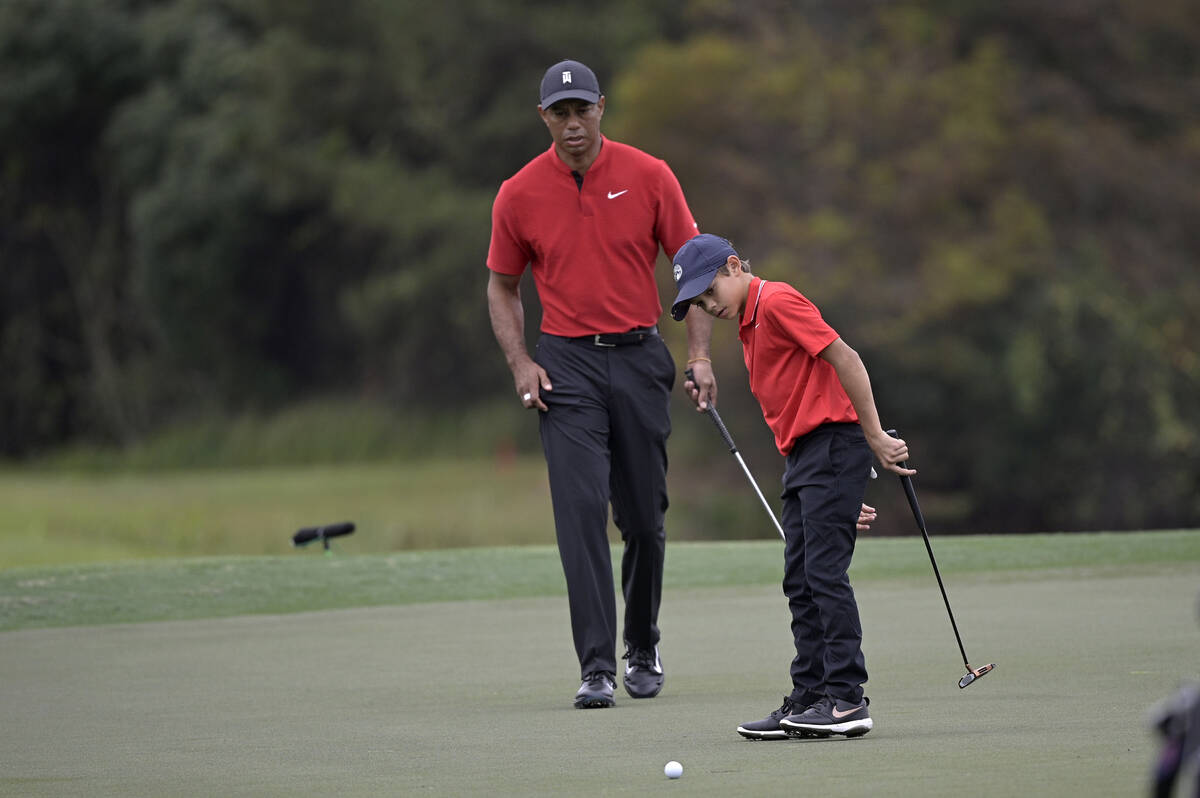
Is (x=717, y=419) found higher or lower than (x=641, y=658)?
higher

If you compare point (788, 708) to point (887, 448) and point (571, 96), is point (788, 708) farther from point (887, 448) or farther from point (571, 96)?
point (571, 96)

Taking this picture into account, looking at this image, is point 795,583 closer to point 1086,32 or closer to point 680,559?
point 680,559

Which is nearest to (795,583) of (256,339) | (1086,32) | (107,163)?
(1086,32)

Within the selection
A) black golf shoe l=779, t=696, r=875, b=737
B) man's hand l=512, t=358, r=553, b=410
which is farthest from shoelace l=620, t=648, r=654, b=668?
black golf shoe l=779, t=696, r=875, b=737

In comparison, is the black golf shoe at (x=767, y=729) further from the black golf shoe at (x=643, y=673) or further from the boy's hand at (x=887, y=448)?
the black golf shoe at (x=643, y=673)

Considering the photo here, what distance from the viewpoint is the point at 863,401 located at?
5488mm

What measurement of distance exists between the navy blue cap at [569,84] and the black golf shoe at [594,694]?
1.99 metres

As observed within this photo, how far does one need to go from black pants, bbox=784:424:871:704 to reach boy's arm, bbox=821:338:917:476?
0.16 meters

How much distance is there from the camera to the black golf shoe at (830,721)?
17.7ft

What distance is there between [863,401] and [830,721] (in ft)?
2.90

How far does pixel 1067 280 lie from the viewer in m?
28.5

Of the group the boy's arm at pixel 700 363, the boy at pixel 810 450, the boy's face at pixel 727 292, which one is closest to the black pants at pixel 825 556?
the boy at pixel 810 450

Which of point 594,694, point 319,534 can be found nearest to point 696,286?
point 594,694

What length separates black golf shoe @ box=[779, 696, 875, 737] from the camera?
17.7 ft
